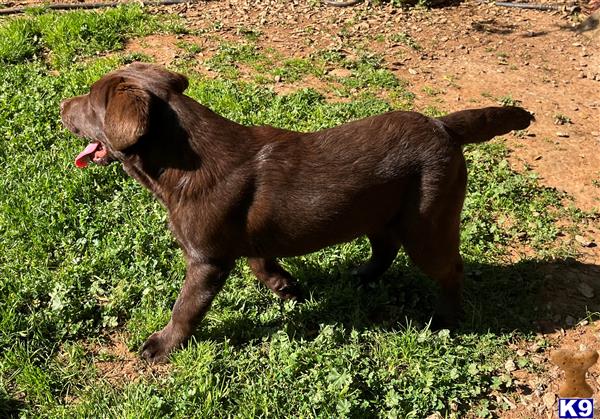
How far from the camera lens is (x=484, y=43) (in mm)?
7812

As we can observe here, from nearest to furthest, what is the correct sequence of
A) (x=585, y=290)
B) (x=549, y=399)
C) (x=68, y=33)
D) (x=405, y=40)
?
(x=549, y=399) < (x=585, y=290) < (x=68, y=33) < (x=405, y=40)

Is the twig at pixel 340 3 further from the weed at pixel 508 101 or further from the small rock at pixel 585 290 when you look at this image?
the small rock at pixel 585 290

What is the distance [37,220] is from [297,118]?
266 cm

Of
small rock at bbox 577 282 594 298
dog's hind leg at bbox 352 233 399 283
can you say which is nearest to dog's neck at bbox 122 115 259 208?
dog's hind leg at bbox 352 233 399 283


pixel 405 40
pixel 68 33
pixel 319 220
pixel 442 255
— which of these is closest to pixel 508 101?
pixel 405 40

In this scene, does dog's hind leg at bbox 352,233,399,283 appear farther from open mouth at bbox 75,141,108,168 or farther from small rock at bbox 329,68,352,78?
small rock at bbox 329,68,352,78

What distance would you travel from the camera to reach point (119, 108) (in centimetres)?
310

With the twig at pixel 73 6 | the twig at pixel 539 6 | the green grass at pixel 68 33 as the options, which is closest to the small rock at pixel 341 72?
the green grass at pixel 68 33

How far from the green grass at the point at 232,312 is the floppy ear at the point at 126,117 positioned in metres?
1.41

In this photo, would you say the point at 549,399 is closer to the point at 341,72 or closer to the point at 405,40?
the point at 341,72

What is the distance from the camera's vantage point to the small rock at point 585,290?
4406 mm

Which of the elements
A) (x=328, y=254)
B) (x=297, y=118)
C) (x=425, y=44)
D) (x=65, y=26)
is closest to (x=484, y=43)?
(x=425, y=44)

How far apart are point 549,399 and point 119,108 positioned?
310 centimetres

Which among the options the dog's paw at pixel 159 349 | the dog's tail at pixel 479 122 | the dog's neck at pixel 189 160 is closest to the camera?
the dog's neck at pixel 189 160
